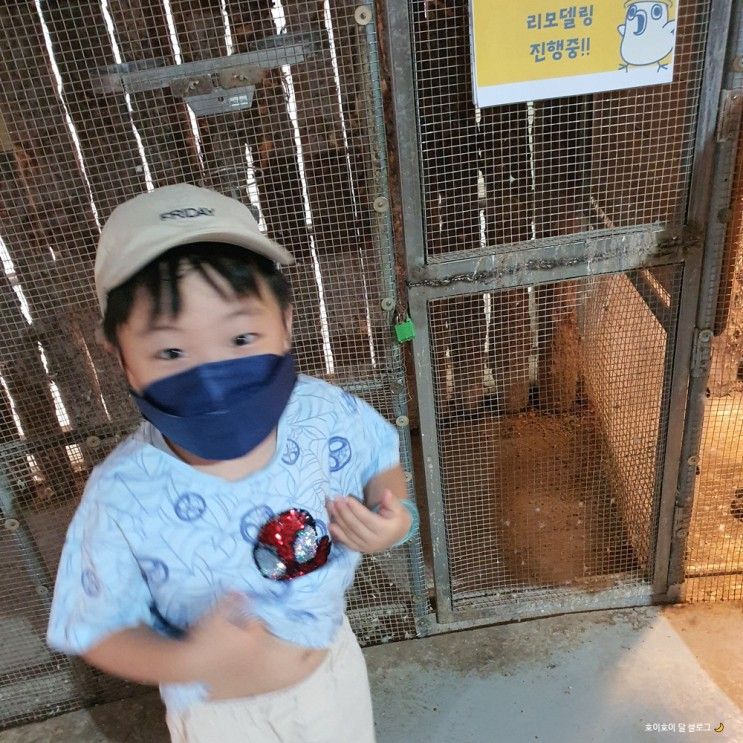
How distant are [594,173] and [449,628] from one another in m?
1.47

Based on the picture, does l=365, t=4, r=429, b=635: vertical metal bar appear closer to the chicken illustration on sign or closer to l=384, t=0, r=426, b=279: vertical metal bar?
l=384, t=0, r=426, b=279: vertical metal bar

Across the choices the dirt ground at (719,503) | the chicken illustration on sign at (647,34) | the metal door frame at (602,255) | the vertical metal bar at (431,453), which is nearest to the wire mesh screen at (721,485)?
the dirt ground at (719,503)

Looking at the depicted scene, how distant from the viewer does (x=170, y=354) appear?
3.10ft

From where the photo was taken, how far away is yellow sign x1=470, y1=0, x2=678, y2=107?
4.71ft

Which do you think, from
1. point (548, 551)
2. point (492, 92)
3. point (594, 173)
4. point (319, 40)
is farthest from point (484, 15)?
point (548, 551)

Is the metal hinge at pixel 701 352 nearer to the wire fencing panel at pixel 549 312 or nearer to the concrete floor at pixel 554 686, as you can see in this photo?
the wire fencing panel at pixel 549 312

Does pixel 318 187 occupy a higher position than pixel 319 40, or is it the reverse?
pixel 319 40

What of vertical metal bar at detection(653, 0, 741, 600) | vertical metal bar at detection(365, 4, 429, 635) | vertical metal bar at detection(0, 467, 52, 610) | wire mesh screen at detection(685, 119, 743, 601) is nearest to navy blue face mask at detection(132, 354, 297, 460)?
vertical metal bar at detection(365, 4, 429, 635)

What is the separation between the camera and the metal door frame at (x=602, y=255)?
4.96 feet

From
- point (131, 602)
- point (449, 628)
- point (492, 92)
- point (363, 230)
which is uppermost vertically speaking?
point (492, 92)

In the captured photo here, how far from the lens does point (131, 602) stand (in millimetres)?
1001

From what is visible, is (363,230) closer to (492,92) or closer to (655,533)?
(492,92)

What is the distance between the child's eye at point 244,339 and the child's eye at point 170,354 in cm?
8

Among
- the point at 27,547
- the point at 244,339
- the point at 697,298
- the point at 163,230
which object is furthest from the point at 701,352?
the point at 27,547
